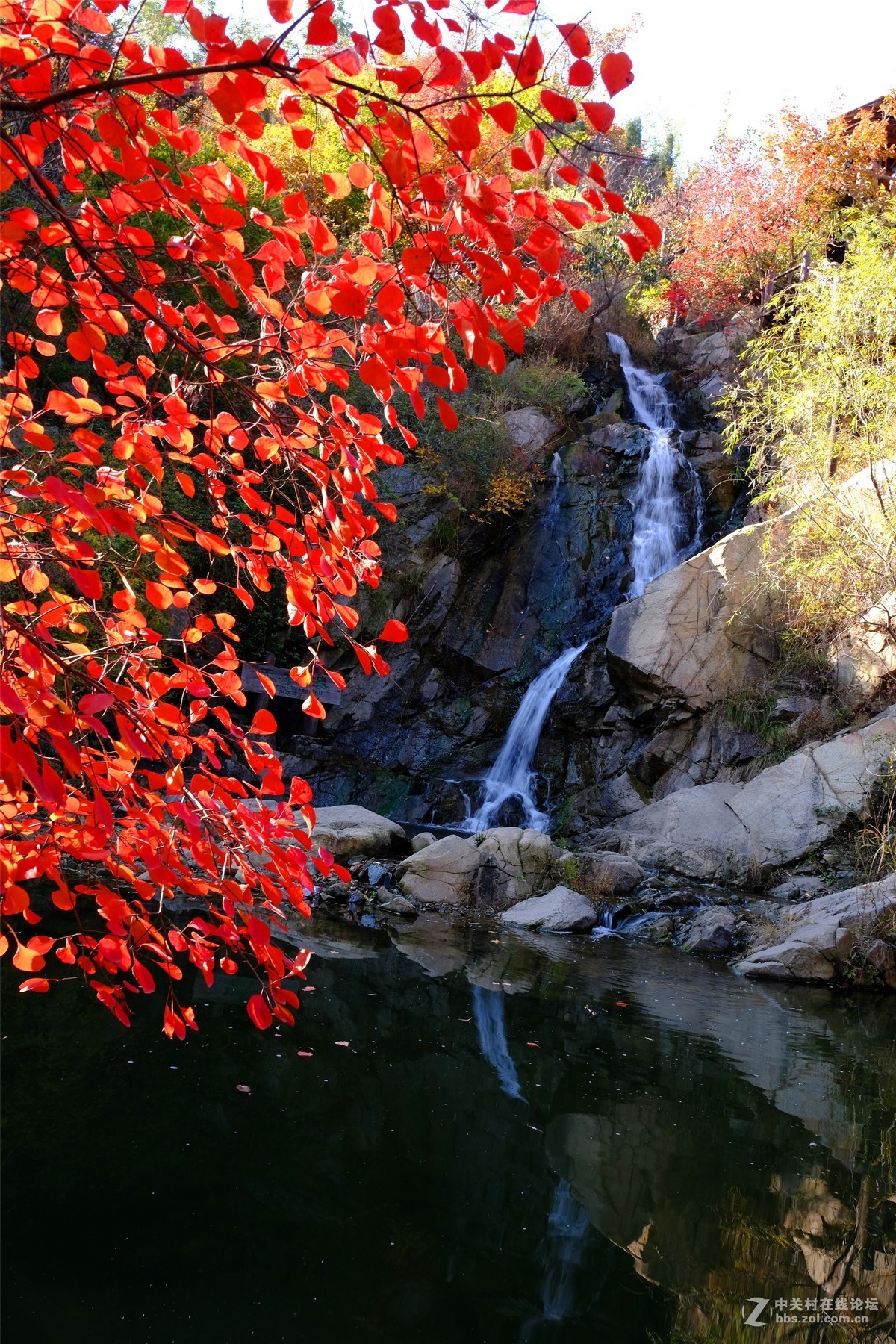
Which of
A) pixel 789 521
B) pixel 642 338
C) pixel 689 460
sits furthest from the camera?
pixel 642 338

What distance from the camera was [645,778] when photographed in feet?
38.6

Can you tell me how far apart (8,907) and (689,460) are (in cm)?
1457

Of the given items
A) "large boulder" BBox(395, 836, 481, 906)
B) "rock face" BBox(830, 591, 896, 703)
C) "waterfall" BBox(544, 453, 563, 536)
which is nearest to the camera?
"large boulder" BBox(395, 836, 481, 906)

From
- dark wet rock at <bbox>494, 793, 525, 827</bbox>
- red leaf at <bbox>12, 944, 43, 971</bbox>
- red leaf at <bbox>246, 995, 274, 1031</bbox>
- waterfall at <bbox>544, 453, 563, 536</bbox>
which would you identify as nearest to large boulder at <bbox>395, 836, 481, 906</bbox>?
dark wet rock at <bbox>494, 793, 525, 827</bbox>

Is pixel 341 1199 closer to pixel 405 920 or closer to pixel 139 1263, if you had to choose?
pixel 139 1263

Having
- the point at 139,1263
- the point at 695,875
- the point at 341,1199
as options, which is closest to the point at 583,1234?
the point at 341,1199

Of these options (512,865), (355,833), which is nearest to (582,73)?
(512,865)

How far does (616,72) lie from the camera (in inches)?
54.5

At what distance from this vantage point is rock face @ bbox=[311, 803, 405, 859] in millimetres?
9250

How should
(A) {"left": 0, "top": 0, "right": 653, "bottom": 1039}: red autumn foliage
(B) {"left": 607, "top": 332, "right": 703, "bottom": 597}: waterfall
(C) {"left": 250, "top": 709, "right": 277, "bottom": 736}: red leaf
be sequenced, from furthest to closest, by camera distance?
(B) {"left": 607, "top": 332, "right": 703, "bottom": 597}: waterfall, (C) {"left": 250, "top": 709, "right": 277, "bottom": 736}: red leaf, (A) {"left": 0, "top": 0, "right": 653, "bottom": 1039}: red autumn foliage

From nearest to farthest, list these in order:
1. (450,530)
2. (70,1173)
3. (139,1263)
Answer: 1. (139,1263)
2. (70,1173)
3. (450,530)

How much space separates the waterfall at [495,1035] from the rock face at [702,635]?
661cm

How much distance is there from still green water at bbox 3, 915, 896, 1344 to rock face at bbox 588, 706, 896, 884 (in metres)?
3.98
